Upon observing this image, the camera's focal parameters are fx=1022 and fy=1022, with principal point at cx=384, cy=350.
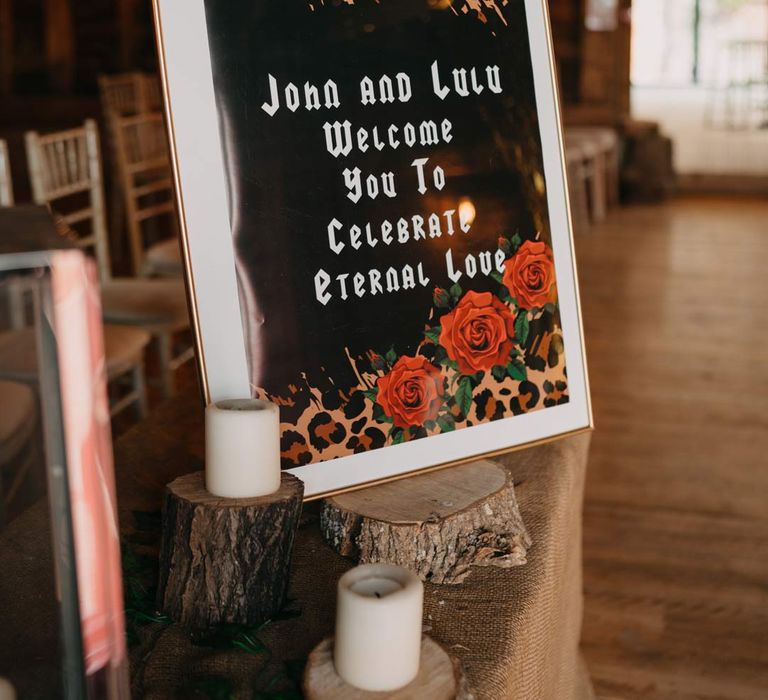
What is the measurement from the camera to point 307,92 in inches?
40.9

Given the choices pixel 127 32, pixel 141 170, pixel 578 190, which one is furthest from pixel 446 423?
pixel 127 32

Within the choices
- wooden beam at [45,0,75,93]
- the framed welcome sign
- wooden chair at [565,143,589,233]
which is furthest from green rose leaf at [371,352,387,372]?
wooden beam at [45,0,75,93]

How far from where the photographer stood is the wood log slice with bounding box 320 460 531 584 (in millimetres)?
1038

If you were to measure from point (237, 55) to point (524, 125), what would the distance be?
381 mm

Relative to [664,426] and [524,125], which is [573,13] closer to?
[664,426]

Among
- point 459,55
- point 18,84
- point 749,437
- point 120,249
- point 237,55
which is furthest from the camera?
point 18,84

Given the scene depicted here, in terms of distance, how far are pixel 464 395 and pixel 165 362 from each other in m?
1.89

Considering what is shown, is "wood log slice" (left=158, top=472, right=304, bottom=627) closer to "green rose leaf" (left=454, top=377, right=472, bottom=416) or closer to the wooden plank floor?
"green rose leaf" (left=454, top=377, right=472, bottom=416)

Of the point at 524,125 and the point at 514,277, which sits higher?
the point at 524,125

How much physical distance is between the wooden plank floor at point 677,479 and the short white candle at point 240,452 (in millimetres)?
1158

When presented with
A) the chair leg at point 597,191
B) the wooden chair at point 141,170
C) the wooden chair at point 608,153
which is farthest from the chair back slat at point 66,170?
the wooden chair at point 608,153

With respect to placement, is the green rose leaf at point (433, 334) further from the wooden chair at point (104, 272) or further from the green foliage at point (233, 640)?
the wooden chair at point (104, 272)

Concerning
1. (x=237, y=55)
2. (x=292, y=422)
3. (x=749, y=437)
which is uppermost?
(x=237, y=55)

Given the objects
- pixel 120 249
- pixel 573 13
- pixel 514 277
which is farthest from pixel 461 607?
pixel 573 13
